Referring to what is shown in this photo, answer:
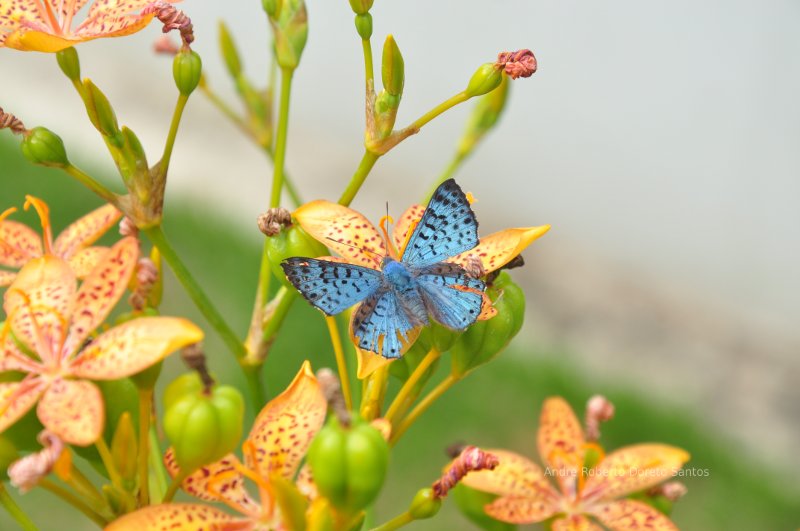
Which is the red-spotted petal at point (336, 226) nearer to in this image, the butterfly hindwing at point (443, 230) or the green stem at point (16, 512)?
the butterfly hindwing at point (443, 230)

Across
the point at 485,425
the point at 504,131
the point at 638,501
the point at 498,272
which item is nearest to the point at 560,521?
the point at 638,501

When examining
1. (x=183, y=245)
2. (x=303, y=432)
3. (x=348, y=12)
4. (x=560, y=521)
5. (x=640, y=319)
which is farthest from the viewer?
(x=348, y=12)

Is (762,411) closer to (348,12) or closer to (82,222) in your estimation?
(348,12)

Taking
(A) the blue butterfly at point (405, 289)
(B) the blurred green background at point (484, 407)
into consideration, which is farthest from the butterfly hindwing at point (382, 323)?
(B) the blurred green background at point (484, 407)

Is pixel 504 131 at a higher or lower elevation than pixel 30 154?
lower

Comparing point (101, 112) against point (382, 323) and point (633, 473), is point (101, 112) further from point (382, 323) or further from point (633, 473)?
point (633, 473)

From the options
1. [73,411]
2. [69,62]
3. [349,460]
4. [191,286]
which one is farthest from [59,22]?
[349,460]

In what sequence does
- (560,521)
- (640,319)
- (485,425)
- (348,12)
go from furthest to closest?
(348,12), (640,319), (485,425), (560,521)
